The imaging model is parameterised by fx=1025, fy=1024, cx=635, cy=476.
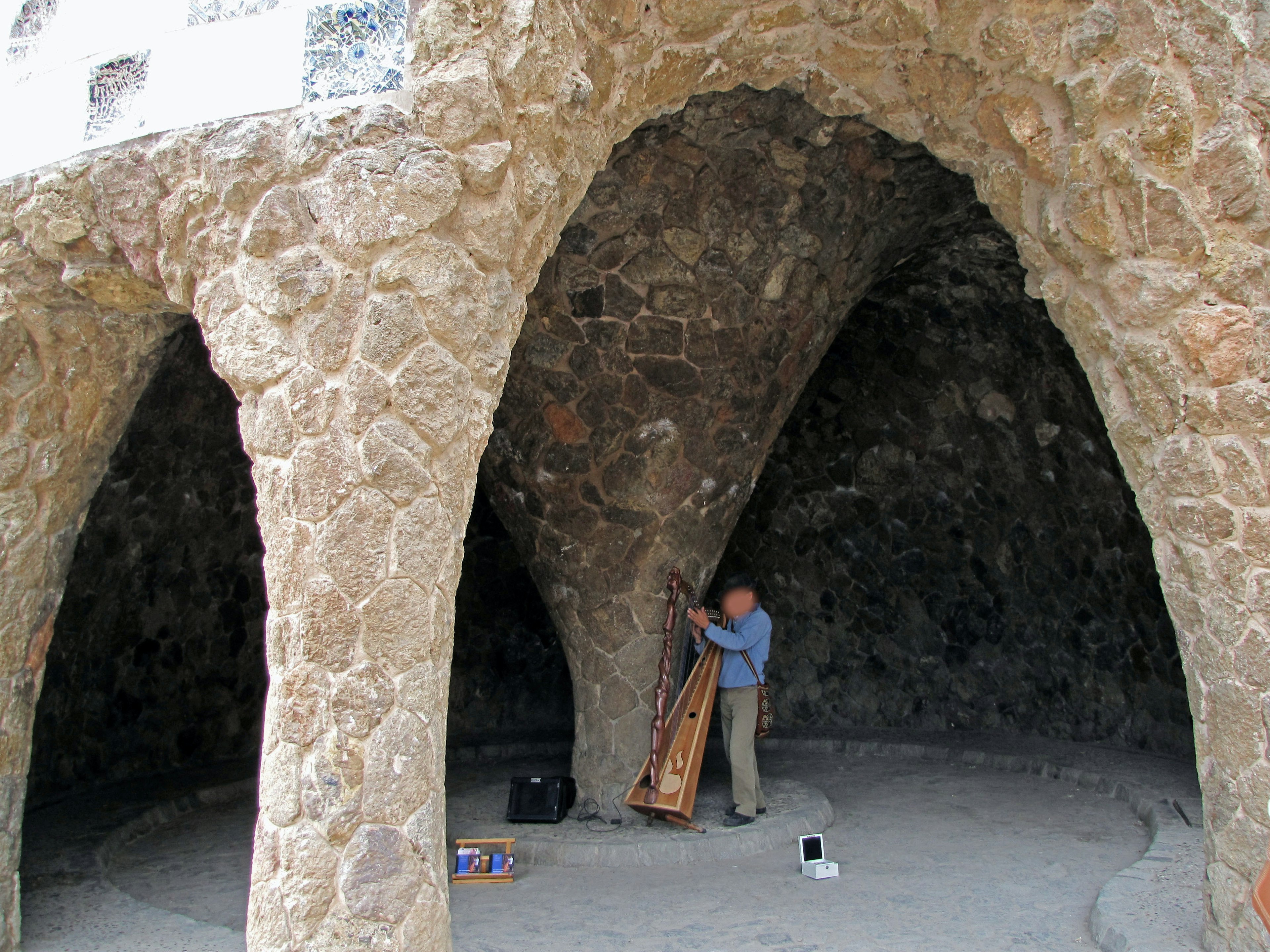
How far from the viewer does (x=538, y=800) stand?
4.80 m

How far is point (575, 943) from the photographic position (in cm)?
336

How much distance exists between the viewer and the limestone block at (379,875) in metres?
2.37

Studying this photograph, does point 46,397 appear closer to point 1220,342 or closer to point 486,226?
point 486,226

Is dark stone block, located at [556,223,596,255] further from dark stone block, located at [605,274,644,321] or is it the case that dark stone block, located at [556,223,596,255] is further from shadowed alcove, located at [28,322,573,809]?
shadowed alcove, located at [28,322,573,809]

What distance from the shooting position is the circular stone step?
4.31 m

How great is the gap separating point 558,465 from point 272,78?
2510 mm

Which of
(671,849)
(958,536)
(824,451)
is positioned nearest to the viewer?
(671,849)

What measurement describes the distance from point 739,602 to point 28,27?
138 inches

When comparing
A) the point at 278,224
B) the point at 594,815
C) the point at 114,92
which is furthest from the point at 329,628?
A: the point at 594,815

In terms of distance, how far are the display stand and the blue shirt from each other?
1222 mm

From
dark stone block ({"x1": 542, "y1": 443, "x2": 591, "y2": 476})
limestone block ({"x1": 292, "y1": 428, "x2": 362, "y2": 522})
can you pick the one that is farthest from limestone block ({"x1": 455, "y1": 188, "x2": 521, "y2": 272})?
dark stone block ({"x1": 542, "y1": 443, "x2": 591, "y2": 476})

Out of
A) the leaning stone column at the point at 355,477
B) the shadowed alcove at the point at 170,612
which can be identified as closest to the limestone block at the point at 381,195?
the leaning stone column at the point at 355,477

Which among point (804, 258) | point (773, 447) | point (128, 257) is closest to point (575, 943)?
point (128, 257)

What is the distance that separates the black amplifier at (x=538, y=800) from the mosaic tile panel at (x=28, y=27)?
3.49 meters
